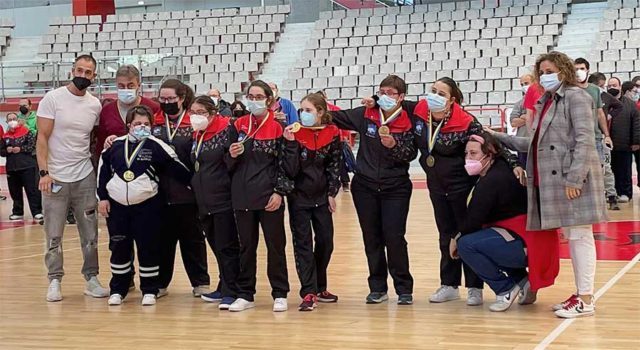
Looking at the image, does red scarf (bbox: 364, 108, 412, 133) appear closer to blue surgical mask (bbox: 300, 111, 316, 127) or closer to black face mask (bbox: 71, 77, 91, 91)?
blue surgical mask (bbox: 300, 111, 316, 127)

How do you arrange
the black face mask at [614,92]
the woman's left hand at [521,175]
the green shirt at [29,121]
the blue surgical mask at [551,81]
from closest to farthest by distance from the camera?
1. the blue surgical mask at [551,81]
2. the woman's left hand at [521,175]
3. the black face mask at [614,92]
4. the green shirt at [29,121]

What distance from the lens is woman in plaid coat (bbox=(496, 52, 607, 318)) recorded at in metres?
5.71

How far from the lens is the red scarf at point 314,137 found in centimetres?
632

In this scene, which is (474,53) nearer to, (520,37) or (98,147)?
(520,37)

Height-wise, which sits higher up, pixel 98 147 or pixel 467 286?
pixel 98 147

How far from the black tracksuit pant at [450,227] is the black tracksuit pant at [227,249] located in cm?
131

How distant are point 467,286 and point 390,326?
33.7 inches

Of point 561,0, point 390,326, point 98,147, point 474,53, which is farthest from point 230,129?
point 561,0

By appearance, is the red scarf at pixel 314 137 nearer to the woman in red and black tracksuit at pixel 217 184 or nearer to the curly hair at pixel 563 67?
the woman in red and black tracksuit at pixel 217 184

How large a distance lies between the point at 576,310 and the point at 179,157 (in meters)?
2.76

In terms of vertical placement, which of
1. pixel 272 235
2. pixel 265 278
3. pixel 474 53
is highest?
pixel 474 53

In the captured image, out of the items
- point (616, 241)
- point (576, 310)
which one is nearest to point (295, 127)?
point (576, 310)

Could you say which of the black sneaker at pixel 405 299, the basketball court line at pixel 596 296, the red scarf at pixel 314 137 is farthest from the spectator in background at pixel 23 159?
the basketball court line at pixel 596 296

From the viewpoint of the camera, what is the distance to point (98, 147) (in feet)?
23.4
